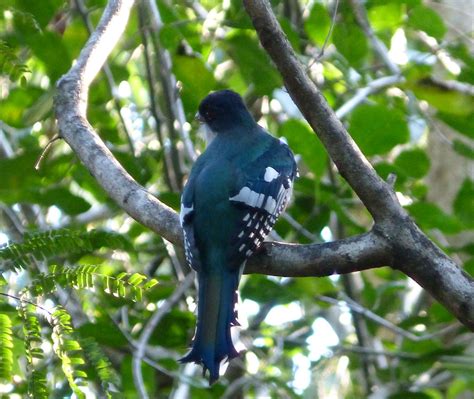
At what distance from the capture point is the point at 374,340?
603 cm

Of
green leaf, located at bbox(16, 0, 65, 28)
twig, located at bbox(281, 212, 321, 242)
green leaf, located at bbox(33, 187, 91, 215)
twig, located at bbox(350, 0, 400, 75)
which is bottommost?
green leaf, located at bbox(33, 187, 91, 215)

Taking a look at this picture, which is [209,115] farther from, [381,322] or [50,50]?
[381,322]

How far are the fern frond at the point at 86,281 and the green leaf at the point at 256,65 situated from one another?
6.90 ft

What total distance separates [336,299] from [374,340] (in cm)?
66

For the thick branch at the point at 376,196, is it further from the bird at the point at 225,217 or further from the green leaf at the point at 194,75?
the green leaf at the point at 194,75

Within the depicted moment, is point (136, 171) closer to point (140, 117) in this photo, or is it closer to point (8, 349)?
point (140, 117)

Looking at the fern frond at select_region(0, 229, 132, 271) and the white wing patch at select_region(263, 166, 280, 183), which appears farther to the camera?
the white wing patch at select_region(263, 166, 280, 183)

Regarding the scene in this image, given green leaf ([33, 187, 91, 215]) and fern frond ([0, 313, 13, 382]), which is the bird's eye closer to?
green leaf ([33, 187, 91, 215])

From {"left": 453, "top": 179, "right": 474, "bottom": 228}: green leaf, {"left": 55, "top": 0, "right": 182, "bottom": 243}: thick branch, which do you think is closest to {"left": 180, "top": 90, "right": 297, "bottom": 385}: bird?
{"left": 55, "top": 0, "right": 182, "bottom": 243}: thick branch

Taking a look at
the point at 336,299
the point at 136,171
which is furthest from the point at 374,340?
the point at 136,171

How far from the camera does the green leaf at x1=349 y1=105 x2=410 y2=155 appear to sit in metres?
4.42

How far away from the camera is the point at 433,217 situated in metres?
4.48

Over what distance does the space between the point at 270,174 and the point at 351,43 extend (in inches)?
47.1

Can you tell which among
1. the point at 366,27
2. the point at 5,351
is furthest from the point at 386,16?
the point at 5,351
